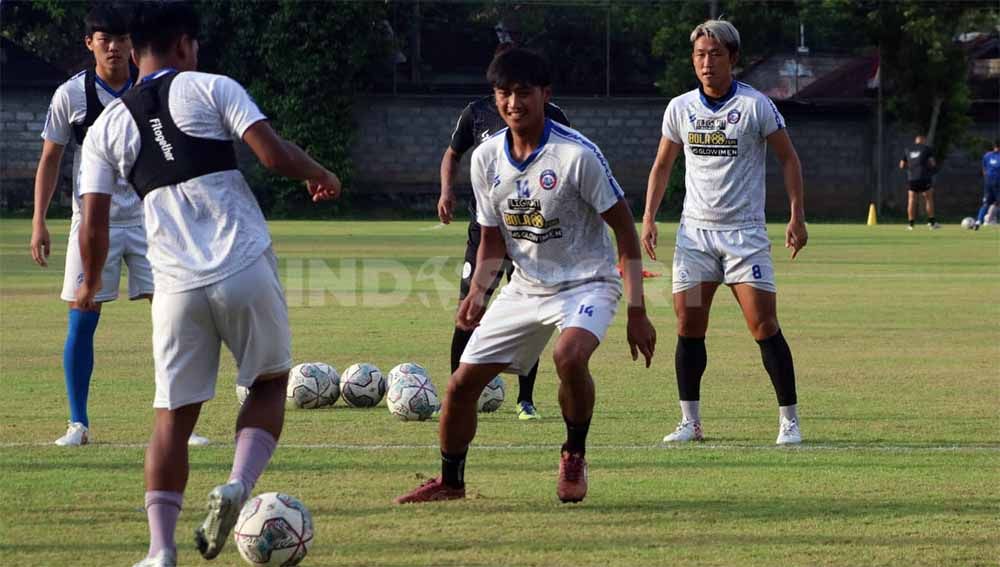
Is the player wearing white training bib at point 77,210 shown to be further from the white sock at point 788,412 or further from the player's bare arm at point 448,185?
the white sock at point 788,412

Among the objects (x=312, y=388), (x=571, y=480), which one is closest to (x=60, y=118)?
(x=312, y=388)

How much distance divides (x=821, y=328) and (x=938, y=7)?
114 feet

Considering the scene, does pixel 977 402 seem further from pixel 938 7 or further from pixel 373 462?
pixel 938 7

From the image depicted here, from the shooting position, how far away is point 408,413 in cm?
961

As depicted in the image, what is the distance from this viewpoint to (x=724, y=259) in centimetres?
891

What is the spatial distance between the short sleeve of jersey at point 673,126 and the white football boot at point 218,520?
455cm

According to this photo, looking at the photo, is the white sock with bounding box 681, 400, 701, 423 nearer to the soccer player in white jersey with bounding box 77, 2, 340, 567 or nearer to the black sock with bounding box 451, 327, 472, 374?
the black sock with bounding box 451, 327, 472, 374

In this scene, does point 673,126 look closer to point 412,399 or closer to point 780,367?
point 780,367

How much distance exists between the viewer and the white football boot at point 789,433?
8664 mm

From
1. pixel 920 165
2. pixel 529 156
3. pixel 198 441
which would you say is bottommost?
pixel 920 165

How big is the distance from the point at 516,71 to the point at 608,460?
2360 mm

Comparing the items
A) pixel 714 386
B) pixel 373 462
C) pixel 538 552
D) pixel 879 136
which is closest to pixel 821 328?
pixel 714 386

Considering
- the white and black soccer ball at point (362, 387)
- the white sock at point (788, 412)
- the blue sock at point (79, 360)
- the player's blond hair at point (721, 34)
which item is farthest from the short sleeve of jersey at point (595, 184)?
the white and black soccer ball at point (362, 387)

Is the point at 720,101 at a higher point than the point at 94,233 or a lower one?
higher
